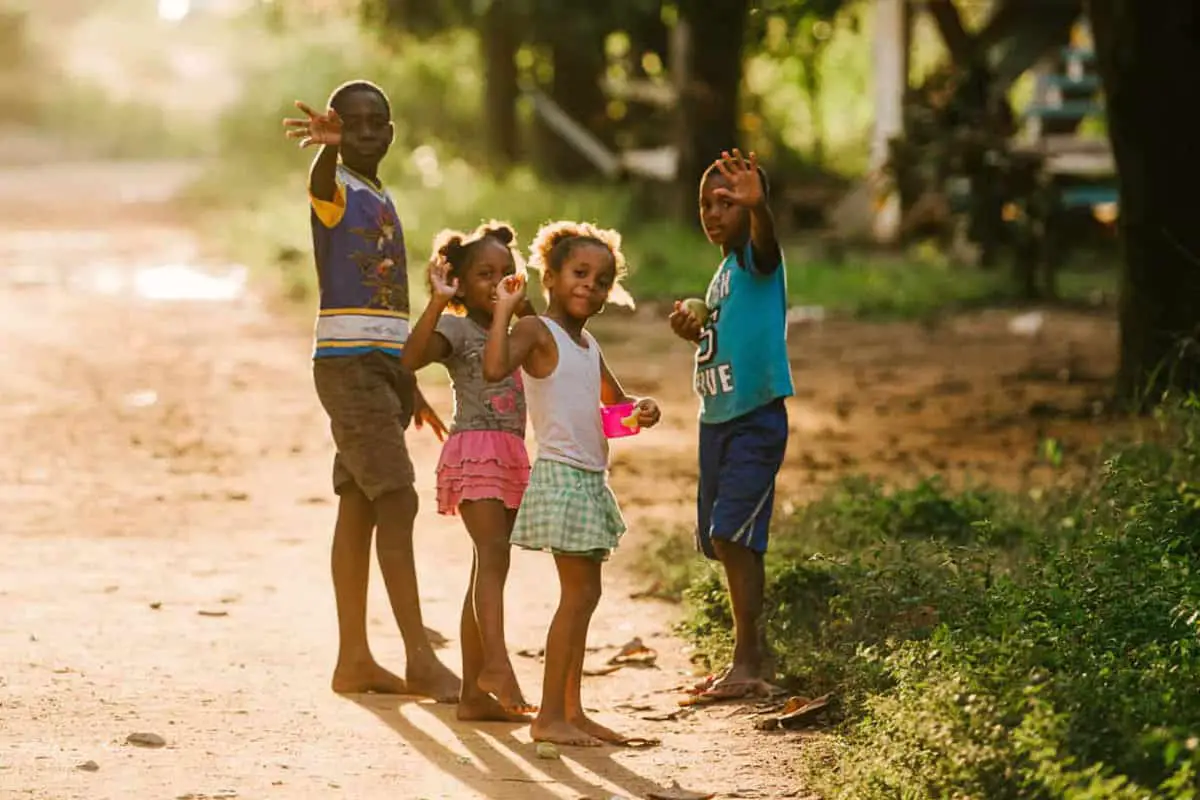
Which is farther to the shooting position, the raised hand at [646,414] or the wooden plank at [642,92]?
the wooden plank at [642,92]

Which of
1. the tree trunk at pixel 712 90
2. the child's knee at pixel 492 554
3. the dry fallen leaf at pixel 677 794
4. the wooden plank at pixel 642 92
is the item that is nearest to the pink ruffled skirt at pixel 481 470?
the child's knee at pixel 492 554

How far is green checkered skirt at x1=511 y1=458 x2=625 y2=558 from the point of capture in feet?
19.1

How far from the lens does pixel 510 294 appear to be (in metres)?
5.92

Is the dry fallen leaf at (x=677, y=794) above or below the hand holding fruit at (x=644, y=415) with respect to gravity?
below

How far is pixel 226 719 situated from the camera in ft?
19.6

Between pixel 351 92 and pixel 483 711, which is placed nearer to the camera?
pixel 483 711

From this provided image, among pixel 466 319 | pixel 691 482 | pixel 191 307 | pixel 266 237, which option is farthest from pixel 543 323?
pixel 266 237

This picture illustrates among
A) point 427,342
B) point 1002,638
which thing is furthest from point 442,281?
point 1002,638

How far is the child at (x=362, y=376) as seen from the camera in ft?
21.2

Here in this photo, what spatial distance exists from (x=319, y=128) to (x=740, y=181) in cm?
125

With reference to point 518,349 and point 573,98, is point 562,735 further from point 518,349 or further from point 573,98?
point 573,98

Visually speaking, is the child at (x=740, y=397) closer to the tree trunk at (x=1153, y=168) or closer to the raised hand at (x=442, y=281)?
the raised hand at (x=442, y=281)

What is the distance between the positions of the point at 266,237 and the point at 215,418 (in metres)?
10.8

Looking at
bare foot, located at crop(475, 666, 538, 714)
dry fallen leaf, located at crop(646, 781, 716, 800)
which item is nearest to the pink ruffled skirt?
bare foot, located at crop(475, 666, 538, 714)
